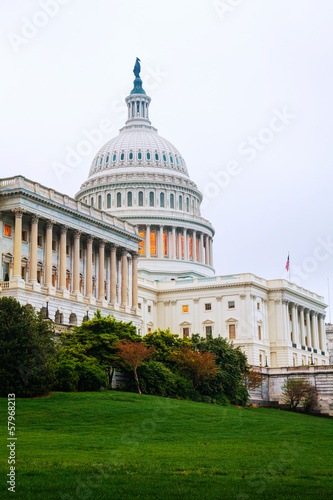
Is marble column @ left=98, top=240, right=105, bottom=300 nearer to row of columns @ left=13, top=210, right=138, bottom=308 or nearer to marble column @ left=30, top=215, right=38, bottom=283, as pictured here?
row of columns @ left=13, top=210, right=138, bottom=308

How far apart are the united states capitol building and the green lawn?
69.0 feet

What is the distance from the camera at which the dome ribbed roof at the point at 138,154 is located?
146 metres

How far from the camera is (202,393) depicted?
6650cm

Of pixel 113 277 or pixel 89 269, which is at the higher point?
pixel 89 269

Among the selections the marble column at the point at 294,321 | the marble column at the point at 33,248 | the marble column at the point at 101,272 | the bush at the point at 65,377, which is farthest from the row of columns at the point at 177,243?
the bush at the point at 65,377

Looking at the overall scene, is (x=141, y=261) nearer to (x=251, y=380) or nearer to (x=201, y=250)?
(x=201, y=250)

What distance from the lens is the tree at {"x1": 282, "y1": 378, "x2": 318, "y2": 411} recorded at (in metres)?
79.9

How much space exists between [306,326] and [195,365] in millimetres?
64705

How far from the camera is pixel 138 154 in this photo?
14675 centimetres

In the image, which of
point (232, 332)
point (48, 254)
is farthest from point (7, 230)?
point (232, 332)

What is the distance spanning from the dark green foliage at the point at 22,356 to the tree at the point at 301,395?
3645 centimetres

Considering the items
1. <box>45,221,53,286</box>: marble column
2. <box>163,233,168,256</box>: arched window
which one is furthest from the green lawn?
<box>163,233,168,256</box>: arched window

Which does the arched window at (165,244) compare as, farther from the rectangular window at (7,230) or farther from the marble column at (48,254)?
the rectangular window at (7,230)

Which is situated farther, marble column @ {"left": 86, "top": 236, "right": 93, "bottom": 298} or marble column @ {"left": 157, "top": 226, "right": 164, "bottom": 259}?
marble column @ {"left": 157, "top": 226, "right": 164, "bottom": 259}
